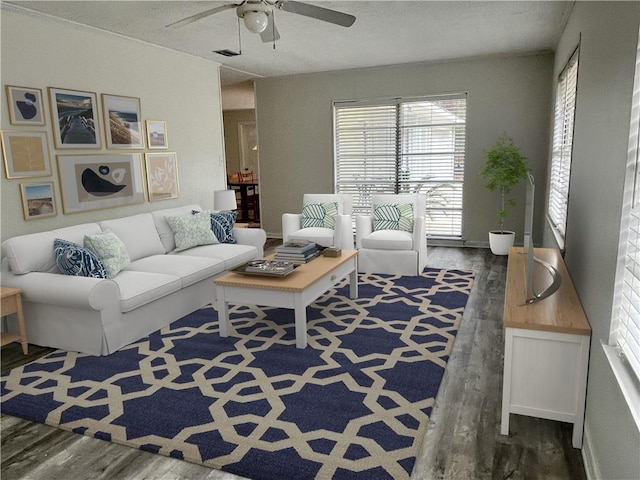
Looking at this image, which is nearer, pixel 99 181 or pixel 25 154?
pixel 25 154

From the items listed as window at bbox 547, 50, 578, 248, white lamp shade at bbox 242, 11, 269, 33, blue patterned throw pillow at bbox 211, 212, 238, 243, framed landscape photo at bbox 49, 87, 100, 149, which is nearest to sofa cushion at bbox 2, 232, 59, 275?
framed landscape photo at bbox 49, 87, 100, 149

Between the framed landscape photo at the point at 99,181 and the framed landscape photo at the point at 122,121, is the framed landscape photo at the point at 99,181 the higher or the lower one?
the lower one

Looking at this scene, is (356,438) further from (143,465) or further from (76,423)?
(76,423)

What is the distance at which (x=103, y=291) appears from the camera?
338cm

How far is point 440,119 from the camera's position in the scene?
276 inches

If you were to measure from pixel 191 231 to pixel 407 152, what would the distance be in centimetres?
372

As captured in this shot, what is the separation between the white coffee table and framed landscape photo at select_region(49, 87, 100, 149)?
6.68 feet

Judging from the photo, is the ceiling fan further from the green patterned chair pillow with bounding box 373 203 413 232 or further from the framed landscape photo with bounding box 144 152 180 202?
the green patterned chair pillow with bounding box 373 203 413 232

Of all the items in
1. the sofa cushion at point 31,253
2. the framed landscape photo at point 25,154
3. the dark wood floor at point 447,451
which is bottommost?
the dark wood floor at point 447,451

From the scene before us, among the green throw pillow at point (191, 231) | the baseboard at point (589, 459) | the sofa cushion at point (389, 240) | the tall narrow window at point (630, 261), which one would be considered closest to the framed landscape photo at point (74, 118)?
the green throw pillow at point (191, 231)

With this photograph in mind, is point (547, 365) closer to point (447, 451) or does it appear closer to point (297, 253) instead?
point (447, 451)

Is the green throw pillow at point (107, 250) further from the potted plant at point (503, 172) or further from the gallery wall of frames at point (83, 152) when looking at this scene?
the potted plant at point (503, 172)

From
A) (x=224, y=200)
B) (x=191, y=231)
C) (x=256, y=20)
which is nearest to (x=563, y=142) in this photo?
(x=256, y=20)

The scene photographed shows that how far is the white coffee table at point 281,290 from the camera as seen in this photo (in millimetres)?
3512
